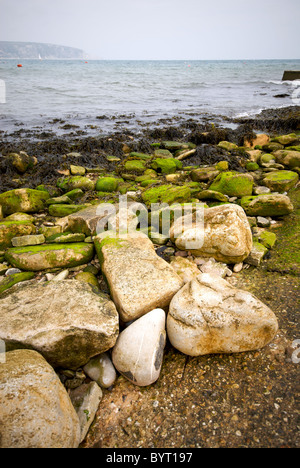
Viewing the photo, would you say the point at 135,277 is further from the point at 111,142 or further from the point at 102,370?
the point at 111,142

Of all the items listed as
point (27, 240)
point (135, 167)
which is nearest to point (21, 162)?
point (135, 167)

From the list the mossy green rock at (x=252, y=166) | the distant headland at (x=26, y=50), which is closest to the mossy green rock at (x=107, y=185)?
the mossy green rock at (x=252, y=166)

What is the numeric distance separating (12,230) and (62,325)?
2375 mm

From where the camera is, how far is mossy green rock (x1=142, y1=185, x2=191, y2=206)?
5082 millimetres

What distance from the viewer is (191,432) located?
194cm

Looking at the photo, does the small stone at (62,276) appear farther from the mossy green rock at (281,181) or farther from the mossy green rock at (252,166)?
the mossy green rock at (252,166)

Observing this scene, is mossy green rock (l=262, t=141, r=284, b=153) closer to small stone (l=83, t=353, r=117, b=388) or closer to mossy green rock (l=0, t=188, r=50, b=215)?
mossy green rock (l=0, t=188, r=50, b=215)

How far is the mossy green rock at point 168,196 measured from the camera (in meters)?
5.08

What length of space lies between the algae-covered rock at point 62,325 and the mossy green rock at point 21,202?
2.75 metres

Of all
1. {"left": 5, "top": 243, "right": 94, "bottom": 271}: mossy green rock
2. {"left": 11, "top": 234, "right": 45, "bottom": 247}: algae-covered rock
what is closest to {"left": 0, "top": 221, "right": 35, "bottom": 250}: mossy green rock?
{"left": 11, "top": 234, "right": 45, "bottom": 247}: algae-covered rock
